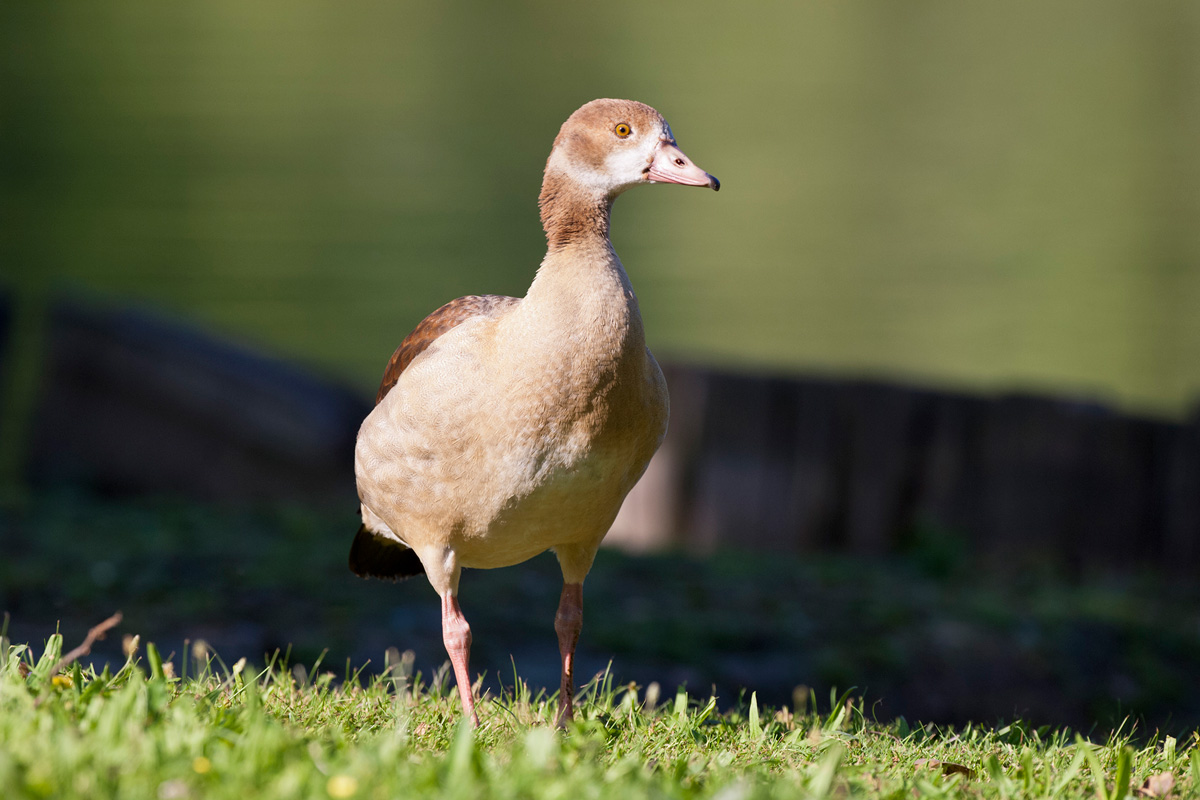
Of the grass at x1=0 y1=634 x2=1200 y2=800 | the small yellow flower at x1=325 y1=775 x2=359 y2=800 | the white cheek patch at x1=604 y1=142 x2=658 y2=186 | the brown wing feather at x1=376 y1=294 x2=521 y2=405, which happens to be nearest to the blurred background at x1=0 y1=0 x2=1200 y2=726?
the brown wing feather at x1=376 y1=294 x2=521 y2=405

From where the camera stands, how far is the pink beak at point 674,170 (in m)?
3.90

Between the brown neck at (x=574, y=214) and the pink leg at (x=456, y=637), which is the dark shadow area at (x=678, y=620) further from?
the brown neck at (x=574, y=214)

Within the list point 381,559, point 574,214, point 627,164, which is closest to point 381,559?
point 381,559

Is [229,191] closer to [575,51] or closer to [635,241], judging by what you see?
[635,241]

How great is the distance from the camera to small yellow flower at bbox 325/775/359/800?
265cm

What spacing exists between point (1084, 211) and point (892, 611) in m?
20.4

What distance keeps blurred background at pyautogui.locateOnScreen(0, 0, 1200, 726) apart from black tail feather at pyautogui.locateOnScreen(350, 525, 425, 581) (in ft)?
3.78

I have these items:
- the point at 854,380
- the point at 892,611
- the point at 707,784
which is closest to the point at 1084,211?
the point at 854,380

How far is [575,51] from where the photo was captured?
46.7m

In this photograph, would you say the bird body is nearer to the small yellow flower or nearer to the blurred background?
the small yellow flower

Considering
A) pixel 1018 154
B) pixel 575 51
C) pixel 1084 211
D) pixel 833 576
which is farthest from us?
pixel 575 51

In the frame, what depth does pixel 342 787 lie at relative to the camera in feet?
8.72

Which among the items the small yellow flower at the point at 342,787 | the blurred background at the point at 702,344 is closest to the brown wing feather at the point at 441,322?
the small yellow flower at the point at 342,787

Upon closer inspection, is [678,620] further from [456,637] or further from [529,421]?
[529,421]
